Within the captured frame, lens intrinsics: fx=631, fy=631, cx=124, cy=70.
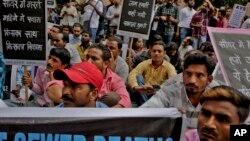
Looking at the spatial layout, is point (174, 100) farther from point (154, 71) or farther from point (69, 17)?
point (69, 17)

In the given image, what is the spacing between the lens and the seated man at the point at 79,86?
4414 millimetres

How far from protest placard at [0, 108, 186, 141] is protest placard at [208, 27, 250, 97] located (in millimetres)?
1928

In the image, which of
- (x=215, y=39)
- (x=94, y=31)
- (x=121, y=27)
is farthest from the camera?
(x=94, y=31)

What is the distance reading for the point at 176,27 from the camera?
15.1 metres

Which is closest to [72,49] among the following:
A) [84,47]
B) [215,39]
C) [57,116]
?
[84,47]

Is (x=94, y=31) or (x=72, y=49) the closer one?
(x=72, y=49)

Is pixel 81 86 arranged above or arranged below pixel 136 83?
above

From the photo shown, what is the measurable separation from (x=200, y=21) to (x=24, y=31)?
350 inches

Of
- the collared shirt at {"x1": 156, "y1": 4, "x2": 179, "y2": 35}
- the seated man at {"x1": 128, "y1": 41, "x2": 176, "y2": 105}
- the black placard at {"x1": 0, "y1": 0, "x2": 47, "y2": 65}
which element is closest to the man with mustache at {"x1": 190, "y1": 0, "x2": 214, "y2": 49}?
the collared shirt at {"x1": 156, "y1": 4, "x2": 179, "y2": 35}

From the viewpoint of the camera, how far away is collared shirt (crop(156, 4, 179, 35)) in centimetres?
1463

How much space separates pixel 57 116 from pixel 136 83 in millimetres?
4201

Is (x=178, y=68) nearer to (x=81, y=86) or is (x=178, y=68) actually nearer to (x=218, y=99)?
(x=81, y=86)

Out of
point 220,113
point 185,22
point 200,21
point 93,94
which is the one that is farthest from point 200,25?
point 220,113

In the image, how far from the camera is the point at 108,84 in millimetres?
6371
